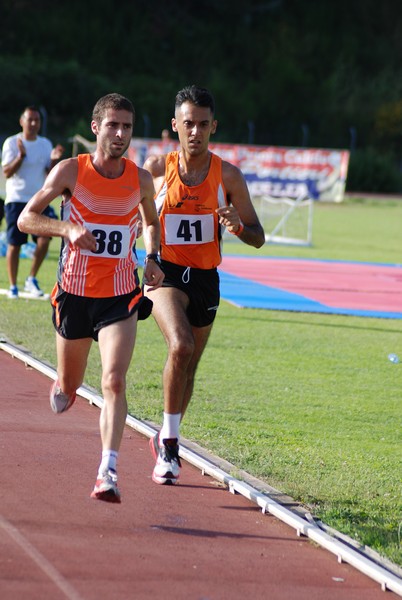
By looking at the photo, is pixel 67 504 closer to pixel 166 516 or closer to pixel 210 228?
pixel 166 516

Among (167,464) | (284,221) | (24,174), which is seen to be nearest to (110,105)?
(167,464)

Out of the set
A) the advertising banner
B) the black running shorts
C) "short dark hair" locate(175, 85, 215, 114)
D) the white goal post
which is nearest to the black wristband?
the black running shorts

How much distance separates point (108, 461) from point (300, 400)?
381cm

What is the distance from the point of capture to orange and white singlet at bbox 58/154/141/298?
6434mm

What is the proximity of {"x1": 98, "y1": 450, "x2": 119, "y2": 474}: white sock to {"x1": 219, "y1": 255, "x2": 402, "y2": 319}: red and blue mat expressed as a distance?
9.64 m

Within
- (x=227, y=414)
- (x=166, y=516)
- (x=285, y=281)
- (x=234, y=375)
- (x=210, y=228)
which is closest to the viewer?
(x=166, y=516)

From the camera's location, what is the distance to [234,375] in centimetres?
1070

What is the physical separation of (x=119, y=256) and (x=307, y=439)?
2.47m

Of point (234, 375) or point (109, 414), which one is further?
point (234, 375)

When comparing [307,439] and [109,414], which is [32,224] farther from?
[307,439]

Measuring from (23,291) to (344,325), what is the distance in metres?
4.32

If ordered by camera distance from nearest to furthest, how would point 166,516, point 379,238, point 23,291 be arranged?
point 166,516
point 23,291
point 379,238

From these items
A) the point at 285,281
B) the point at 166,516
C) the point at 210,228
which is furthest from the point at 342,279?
the point at 166,516

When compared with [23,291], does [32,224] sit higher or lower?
higher
